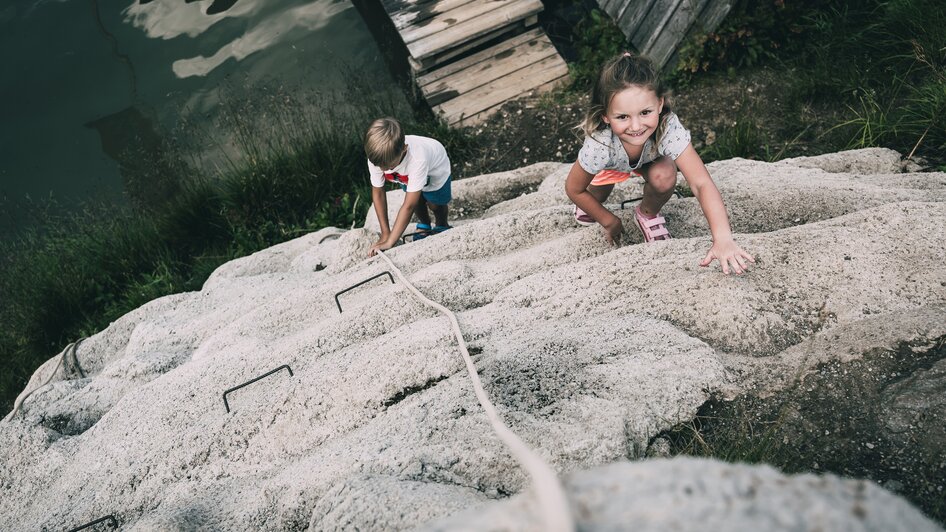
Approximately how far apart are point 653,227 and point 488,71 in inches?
169

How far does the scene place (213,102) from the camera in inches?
331

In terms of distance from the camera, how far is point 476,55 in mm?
7168

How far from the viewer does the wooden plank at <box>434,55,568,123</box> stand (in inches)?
269

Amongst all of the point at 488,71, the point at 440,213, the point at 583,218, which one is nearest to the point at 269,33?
the point at 488,71

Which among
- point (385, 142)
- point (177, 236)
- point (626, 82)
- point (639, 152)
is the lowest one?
point (177, 236)

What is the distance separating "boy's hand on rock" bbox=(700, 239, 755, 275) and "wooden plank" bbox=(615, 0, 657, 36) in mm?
4332

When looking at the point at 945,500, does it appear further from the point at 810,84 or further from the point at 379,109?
the point at 379,109

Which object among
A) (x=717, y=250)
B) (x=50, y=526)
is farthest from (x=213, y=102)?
(x=717, y=250)

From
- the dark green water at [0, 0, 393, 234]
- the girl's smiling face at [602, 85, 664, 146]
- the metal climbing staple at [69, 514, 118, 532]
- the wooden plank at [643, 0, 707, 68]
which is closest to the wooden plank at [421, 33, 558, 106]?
the wooden plank at [643, 0, 707, 68]

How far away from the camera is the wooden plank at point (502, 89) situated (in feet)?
22.4

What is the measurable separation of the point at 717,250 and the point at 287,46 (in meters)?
7.79

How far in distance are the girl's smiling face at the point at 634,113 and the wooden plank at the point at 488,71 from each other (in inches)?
163

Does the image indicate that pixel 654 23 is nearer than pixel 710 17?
No

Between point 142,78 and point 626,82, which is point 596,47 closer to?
point 626,82
